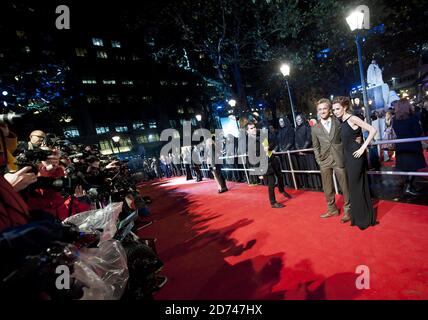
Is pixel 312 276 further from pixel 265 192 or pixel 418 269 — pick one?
pixel 265 192

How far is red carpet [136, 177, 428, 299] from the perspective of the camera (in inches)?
108

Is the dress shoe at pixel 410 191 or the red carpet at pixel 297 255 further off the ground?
the dress shoe at pixel 410 191

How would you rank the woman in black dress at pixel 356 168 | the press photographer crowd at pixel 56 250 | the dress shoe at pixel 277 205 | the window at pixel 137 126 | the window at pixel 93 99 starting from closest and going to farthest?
the press photographer crowd at pixel 56 250, the woman in black dress at pixel 356 168, the dress shoe at pixel 277 205, the window at pixel 93 99, the window at pixel 137 126

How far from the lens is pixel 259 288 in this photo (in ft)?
9.88

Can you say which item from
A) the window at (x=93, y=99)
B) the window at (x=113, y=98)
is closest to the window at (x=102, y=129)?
the window at (x=93, y=99)

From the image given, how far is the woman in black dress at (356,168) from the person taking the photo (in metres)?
3.82

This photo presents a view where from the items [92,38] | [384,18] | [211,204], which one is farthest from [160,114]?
[211,204]

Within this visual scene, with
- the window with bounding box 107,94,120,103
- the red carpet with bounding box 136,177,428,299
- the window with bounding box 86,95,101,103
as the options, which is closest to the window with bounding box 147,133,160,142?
the window with bounding box 107,94,120,103

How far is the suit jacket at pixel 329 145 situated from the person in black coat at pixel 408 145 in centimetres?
185

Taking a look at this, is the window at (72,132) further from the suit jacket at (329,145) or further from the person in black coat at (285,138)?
the suit jacket at (329,145)

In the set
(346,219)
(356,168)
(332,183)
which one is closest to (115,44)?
(332,183)

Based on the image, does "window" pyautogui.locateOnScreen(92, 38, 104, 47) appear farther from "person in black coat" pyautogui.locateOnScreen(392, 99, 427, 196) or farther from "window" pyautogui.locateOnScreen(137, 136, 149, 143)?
"person in black coat" pyautogui.locateOnScreen(392, 99, 427, 196)

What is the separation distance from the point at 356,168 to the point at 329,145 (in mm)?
700

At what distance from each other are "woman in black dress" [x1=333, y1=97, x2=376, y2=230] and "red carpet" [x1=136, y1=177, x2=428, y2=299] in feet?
0.75
